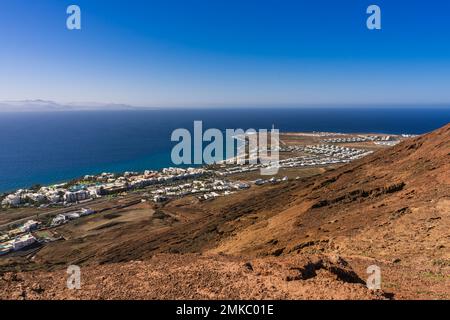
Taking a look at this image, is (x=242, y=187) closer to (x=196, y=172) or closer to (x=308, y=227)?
(x=196, y=172)

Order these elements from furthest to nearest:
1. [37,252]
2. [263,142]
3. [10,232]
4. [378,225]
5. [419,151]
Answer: [263,142] < [10,232] < [37,252] < [419,151] < [378,225]

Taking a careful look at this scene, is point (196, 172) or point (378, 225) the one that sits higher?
point (378, 225)

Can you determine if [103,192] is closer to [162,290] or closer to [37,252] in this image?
[37,252]

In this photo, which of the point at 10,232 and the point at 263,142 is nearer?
the point at 10,232

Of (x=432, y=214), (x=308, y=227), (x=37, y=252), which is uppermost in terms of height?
(x=432, y=214)

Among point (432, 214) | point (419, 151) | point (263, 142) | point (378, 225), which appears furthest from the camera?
point (263, 142)

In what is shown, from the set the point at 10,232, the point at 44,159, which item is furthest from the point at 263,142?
the point at 10,232
